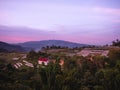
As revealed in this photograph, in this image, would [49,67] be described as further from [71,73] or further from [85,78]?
[85,78]

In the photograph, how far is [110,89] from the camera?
15062mm

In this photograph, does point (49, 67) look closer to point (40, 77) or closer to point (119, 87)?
point (40, 77)

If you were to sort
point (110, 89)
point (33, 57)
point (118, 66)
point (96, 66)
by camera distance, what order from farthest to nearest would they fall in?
point (33, 57)
point (96, 66)
point (118, 66)
point (110, 89)

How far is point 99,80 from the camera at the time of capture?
53.5 feet

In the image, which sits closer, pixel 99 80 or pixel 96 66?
pixel 99 80

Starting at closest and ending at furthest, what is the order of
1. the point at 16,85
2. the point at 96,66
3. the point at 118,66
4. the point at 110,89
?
the point at 16,85 < the point at 110,89 < the point at 118,66 < the point at 96,66

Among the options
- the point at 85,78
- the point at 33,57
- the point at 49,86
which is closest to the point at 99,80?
the point at 85,78

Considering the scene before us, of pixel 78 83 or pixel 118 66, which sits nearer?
pixel 78 83

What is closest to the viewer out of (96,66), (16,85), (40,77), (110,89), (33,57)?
(16,85)

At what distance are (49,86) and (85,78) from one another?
2952mm

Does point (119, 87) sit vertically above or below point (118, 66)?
below

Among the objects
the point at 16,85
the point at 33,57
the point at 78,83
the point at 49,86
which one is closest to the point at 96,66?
the point at 78,83

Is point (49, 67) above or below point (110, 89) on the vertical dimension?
above

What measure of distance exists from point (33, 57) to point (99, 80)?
2088cm
